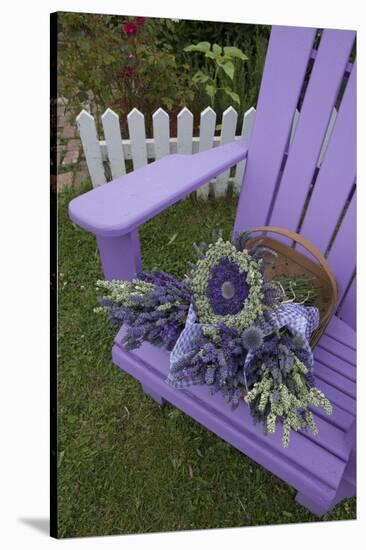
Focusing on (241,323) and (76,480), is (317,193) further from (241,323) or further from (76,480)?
(76,480)

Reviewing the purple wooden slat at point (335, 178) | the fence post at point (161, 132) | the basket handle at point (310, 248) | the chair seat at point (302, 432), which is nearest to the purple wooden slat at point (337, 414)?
the chair seat at point (302, 432)

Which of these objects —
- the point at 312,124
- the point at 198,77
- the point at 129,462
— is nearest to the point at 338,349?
the point at 312,124

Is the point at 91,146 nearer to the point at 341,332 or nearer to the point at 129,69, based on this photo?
the point at 129,69

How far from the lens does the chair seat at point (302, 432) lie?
35.6 inches

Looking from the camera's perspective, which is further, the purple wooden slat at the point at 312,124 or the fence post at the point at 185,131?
the fence post at the point at 185,131

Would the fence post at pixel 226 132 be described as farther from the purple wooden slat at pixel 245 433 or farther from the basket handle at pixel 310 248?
the purple wooden slat at pixel 245 433

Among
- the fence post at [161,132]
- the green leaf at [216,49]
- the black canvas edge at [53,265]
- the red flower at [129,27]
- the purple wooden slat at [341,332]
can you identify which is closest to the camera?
the black canvas edge at [53,265]

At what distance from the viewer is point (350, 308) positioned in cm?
118

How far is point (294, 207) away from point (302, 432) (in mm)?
591

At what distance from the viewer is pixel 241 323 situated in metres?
0.81

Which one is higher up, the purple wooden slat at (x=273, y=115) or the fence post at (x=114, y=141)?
the purple wooden slat at (x=273, y=115)

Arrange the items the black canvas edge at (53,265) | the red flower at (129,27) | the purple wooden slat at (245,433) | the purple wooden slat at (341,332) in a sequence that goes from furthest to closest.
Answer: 1. the red flower at (129,27)
2. the purple wooden slat at (341,332)
3. the purple wooden slat at (245,433)
4. the black canvas edge at (53,265)

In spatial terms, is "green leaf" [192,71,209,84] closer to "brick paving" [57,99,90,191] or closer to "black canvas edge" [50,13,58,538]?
"brick paving" [57,99,90,191]

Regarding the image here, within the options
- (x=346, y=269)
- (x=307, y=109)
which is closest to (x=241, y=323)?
(x=346, y=269)
